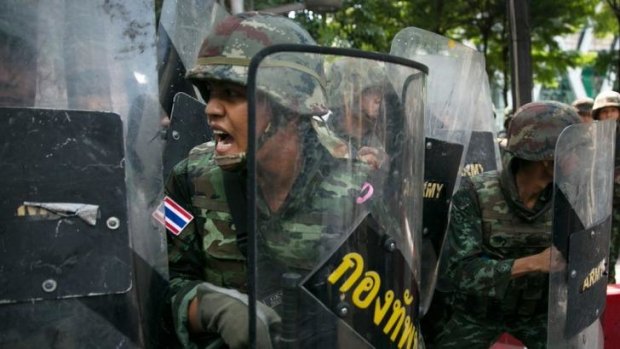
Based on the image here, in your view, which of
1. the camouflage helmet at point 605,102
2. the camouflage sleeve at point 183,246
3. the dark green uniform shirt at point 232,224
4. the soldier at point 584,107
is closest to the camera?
the dark green uniform shirt at point 232,224

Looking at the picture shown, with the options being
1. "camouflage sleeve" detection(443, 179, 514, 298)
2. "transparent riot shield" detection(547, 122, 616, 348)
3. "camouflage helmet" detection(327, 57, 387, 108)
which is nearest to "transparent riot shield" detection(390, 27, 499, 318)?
"camouflage sleeve" detection(443, 179, 514, 298)

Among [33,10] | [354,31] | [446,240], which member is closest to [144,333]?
[33,10]

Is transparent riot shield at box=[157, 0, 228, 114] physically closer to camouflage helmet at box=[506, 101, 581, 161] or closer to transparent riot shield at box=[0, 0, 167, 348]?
camouflage helmet at box=[506, 101, 581, 161]

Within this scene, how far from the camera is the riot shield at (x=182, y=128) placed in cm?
314

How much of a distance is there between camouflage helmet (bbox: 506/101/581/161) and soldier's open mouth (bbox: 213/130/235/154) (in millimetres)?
1580

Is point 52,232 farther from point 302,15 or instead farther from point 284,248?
point 302,15

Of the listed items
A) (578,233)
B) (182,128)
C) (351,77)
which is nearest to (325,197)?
(351,77)

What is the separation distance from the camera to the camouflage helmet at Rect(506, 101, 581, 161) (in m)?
2.98

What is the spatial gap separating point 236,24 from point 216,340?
0.79m

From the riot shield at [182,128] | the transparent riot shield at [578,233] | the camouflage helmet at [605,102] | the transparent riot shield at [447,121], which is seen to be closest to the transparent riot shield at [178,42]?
the riot shield at [182,128]

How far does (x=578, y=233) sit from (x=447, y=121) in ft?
4.90

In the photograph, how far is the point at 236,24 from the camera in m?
1.90

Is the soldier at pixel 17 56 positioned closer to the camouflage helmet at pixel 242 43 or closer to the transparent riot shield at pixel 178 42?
the camouflage helmet at pixel 242 43

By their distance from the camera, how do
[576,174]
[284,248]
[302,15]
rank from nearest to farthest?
[284,248]
[576,174]
[302,15]
